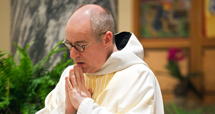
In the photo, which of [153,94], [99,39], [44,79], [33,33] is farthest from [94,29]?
[33,33]

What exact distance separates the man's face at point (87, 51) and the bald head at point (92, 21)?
0.08 ft

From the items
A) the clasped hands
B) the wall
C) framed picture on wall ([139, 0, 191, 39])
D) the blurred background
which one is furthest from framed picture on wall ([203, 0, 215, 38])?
the clasped hands

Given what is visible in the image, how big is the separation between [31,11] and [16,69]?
842 mm

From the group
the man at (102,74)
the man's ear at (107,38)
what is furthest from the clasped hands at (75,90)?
the man's ear at (107,38)

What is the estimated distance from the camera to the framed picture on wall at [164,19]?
23.2ft

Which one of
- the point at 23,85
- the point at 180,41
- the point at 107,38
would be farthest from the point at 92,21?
the point at 180,41

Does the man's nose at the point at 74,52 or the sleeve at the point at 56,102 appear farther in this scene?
the sleeve at the point at 56,102

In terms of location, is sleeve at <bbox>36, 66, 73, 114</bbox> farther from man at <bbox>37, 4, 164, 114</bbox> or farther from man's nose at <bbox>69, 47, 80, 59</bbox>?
man's nose at <bbox>69, 47, 80, 59</bbox>

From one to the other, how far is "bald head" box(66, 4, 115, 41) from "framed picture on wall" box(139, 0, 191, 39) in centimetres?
534

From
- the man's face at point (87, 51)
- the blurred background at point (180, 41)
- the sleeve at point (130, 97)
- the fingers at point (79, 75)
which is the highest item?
the man's face at point (87, 51)

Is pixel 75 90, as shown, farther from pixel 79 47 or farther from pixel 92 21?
pixel 92 21

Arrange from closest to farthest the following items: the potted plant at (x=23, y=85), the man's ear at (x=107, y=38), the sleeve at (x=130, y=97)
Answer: the sleeve at (x=130, y=97) < the man's ear at (x=107, y=38) < the potted plant at (x=23, y=85)

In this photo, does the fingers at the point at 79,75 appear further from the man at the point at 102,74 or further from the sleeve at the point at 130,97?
the sleeve at the point at 130,97

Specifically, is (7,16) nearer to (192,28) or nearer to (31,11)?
(31,11)
